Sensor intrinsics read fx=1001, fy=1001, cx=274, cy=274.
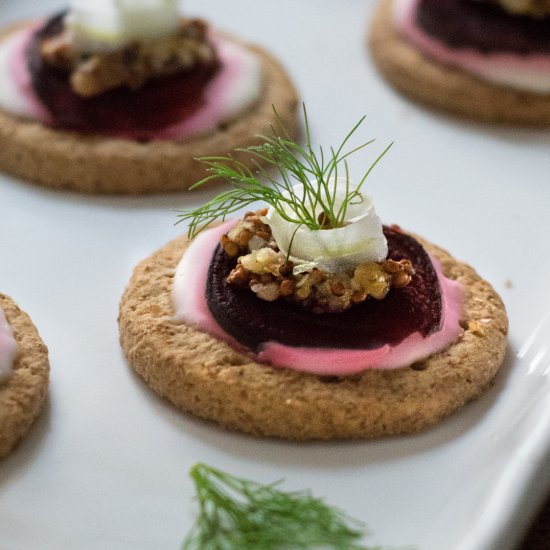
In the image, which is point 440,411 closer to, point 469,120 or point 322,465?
point 322,465

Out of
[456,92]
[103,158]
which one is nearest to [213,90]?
[103,158]

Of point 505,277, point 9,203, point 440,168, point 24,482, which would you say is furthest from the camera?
point 440,168

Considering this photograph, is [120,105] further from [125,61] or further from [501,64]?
[501,64]

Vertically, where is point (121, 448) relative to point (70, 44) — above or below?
below

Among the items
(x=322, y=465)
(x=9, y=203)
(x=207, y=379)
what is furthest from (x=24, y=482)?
(x=9, y=203)

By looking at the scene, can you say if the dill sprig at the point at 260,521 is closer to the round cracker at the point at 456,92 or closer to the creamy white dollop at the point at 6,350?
the creamy white dollop at the point at 6,350

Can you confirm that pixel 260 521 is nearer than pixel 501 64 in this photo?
Yes

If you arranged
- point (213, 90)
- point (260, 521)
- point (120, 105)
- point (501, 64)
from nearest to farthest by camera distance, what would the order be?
point (260, 521), point (120, 105), point (213, 90), point (501, 64)
